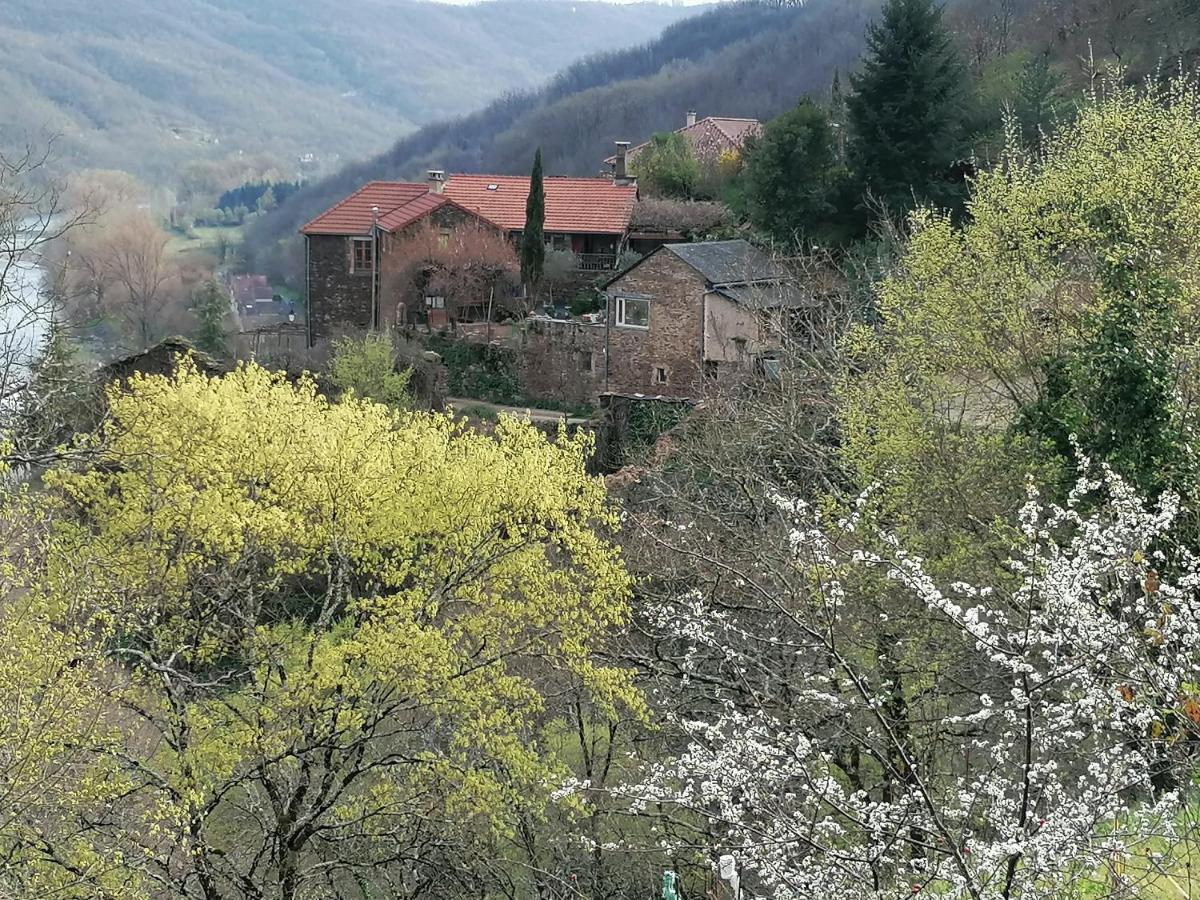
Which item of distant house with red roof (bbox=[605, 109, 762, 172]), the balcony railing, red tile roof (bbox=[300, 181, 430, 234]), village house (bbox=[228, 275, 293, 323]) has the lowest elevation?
village house (bbox=[228, 275, 293, 323])

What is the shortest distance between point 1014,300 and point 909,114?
59.1 feet

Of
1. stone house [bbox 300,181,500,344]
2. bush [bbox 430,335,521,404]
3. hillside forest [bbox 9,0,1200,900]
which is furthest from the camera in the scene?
stone house [bbox 300,181,500,344]

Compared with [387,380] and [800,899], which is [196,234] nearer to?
[387,380]

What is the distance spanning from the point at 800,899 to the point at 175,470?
7.64 m

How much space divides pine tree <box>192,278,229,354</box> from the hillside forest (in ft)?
79.3

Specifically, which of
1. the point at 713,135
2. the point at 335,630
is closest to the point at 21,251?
the point at 335,630

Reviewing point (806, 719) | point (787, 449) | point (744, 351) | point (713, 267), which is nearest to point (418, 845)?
point (806, 719)

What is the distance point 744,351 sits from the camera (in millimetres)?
28781

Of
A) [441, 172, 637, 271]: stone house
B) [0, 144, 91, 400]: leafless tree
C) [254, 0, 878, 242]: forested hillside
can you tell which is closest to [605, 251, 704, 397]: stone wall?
[441, 172, 637, 271]: stone house

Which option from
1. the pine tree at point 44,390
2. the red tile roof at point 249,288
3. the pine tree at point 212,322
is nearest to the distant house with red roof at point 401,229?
the pine tree at point 212,322

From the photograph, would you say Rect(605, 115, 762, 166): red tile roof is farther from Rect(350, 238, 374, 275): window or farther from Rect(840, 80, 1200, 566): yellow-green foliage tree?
Rect(840, 80, 1200, 566): yellow-green foliage tree

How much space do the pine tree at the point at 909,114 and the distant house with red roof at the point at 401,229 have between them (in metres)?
13.3

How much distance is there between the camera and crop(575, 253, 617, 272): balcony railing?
42.9 metres

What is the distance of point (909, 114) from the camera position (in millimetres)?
30641
